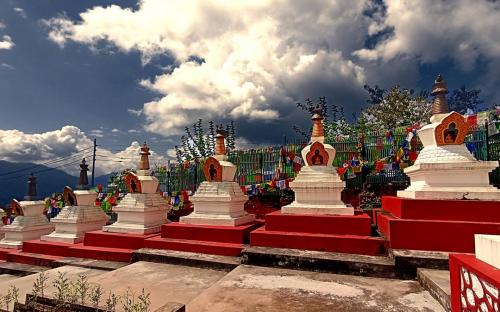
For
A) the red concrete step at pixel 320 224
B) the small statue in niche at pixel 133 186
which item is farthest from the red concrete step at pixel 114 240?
the red concrete step at pixel 320 224

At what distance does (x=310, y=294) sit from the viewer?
18.3 ft

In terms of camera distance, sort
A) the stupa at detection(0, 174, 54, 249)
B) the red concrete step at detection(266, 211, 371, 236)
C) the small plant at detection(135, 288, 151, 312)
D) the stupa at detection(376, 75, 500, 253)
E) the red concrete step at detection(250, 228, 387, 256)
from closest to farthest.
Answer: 1. the small plant at detection(135, 288, 151, 312)
2. the stupa at detection(376, 75, 500, 253)
3. the red concrete step at detection(250, 228, 387, 256)
4. the red concrete step at detection(266, 211, 371, 236)
5. the stupa at detection(0, 174, 54, 249)

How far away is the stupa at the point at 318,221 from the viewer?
296 inches

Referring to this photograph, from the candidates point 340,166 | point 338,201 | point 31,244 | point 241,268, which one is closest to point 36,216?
point 31,244

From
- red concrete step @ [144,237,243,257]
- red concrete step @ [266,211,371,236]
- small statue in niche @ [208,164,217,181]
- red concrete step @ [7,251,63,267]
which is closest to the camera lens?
red concrete step @ [266,211,371,236]

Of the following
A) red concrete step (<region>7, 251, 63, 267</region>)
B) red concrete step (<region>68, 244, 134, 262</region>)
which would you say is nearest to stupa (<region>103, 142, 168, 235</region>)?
red concrete step (<region>68, 244, 134, 262</region>)

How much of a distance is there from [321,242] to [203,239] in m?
3.69

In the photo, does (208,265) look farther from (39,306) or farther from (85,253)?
(85,253)

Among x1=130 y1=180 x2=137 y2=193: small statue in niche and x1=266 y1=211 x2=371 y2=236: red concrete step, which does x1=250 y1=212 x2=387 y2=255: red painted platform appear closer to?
x1=266 y1=211 x2=371 y2=236: red concrete step

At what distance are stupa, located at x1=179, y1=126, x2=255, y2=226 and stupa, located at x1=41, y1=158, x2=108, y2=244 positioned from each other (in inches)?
181

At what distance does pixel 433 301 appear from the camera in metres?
5.16

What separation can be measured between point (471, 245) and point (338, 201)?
137 inches

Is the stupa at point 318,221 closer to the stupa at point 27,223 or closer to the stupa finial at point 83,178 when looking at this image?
the stupa finial at point 83,178

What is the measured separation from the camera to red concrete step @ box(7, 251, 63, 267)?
409 inches
